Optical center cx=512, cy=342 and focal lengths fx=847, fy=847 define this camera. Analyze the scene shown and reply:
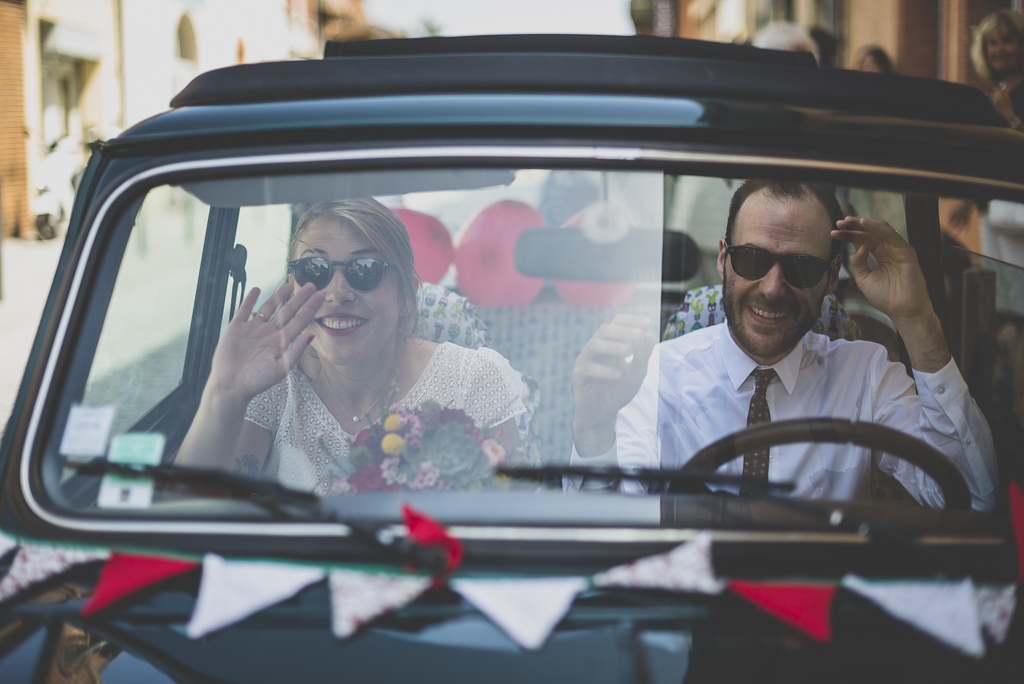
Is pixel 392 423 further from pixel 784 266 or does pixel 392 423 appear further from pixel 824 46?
pixel 824 46

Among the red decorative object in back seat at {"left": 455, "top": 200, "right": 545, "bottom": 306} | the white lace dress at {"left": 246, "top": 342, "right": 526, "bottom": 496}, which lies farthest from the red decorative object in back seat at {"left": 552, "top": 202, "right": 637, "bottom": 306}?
the white lace dress at {"left": 246, "top": 342, "right": 526, "bottom": 496}

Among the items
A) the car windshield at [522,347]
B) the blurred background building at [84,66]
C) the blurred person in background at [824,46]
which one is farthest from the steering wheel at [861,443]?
the blurred background building at [84,66]

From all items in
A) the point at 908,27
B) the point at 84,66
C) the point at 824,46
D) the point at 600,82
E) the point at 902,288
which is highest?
the point at 84,66

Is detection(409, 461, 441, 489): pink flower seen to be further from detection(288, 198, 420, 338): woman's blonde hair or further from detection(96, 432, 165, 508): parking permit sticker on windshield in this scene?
detection(288, 198, 420, 338): woman's blonde hair

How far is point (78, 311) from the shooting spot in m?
1.38

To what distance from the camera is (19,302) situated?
30.8 ft

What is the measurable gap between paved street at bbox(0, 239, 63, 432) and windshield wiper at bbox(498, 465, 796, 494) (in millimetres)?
4148

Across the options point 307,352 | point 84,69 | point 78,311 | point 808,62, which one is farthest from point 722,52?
point 84,69

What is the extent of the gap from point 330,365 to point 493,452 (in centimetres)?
51

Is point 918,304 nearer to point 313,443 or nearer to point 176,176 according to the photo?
point 313,443

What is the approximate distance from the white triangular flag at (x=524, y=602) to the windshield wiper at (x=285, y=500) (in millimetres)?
67

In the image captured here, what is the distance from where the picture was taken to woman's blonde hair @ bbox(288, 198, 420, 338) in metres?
1.62

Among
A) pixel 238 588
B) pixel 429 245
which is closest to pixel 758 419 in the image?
pixel 429 245

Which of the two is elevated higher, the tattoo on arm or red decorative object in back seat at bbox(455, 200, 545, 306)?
red decorative object in back seat at bbox(455, 200, 545, 306)
